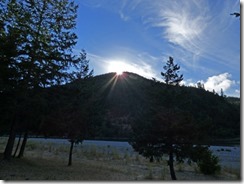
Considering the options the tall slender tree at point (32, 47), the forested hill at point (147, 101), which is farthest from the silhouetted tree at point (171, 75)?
the tall slender tree at point (32, 47)

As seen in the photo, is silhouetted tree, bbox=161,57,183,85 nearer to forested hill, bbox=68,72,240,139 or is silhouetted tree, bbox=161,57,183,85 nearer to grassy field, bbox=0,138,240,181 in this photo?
forested hill, bbox=68,72,240,139

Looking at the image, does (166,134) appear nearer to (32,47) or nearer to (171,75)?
(171,75)

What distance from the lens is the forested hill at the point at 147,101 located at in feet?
23.7

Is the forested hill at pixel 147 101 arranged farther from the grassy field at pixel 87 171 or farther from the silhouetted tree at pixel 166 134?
the grassy field at pixel 87 171

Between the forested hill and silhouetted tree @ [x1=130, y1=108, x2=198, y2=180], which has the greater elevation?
the forested hill

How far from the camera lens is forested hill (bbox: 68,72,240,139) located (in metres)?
7.23

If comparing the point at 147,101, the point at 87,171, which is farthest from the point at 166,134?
the point at 87,171

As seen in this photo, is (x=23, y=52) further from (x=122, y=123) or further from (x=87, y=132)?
(x=87, y=132)

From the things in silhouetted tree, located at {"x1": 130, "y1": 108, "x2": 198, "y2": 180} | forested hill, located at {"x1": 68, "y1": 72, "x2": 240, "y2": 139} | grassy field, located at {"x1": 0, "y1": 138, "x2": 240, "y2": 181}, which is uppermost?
forested hill, located at {"x1": 68, "y1": 72, "x2": 240, "y2": 139}

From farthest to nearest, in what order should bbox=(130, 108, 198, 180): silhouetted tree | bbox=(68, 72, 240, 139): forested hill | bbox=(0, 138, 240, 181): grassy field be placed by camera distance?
bbox=(130, 108, 198, 180): silhouetted tree → bbox=(0, 138, 240, 181): grassy field → bbox=(68, 72, 240, 139): forested hill

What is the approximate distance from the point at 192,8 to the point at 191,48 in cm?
77

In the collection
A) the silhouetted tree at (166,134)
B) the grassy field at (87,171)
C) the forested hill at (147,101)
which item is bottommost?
the grassy field at (87,171)

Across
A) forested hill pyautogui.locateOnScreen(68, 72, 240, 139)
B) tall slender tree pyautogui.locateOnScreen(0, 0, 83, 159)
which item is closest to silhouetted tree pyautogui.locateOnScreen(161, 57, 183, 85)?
forested hill pyautogui.locateOnScreen(68, 72, 240, 139)

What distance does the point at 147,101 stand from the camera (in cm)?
1007
